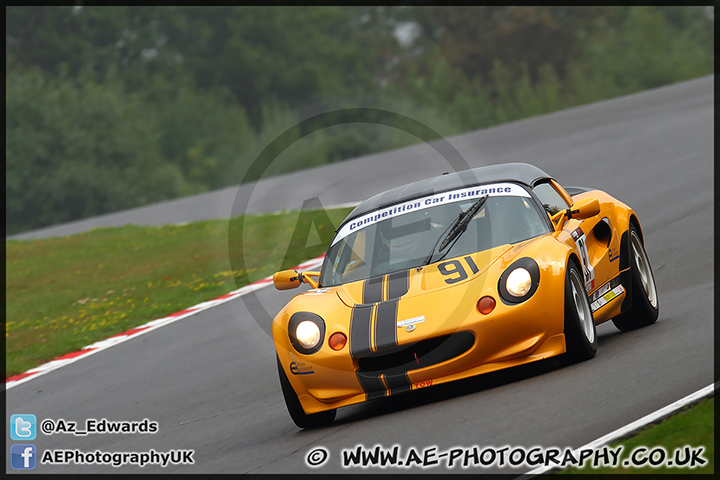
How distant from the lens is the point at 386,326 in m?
5.63

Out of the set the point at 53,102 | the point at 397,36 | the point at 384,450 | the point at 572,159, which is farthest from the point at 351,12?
the point at 384,450

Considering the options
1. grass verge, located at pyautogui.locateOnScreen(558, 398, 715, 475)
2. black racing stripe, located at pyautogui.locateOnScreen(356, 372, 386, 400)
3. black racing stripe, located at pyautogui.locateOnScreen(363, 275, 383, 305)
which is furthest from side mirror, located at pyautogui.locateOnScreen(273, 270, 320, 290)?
grass verge, located at pyautogui.locateOnScreen(558, 398, 715, 475)

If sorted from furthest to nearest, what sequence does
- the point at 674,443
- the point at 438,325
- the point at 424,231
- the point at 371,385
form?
the point at 424,231 < the point at 371,385 < the point at 438,325 < the point at 674,443

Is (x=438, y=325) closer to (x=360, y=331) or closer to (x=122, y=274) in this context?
(x=360, y=331)

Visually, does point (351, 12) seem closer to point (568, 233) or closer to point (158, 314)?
point (158, 314)

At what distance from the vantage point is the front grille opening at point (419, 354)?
5.54m

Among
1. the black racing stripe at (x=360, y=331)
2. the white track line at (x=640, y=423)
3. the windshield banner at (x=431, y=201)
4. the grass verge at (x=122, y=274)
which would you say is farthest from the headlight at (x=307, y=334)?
the grass verge at (x=122, y=274)

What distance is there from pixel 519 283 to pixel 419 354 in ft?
2.44

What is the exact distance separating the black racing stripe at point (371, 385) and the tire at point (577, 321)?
3.88 ft

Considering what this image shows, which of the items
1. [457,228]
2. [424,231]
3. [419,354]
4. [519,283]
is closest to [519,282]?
[519,283]

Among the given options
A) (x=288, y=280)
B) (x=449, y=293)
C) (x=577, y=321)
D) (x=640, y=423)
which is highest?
(x=288, y=280)

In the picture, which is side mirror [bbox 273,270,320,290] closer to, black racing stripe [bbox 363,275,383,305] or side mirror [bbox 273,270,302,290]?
side mirror [bbox 273,270,302,290]

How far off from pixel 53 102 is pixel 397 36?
19.9 m

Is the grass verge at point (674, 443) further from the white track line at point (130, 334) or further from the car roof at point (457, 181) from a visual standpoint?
the white track line at point (130, 334)
